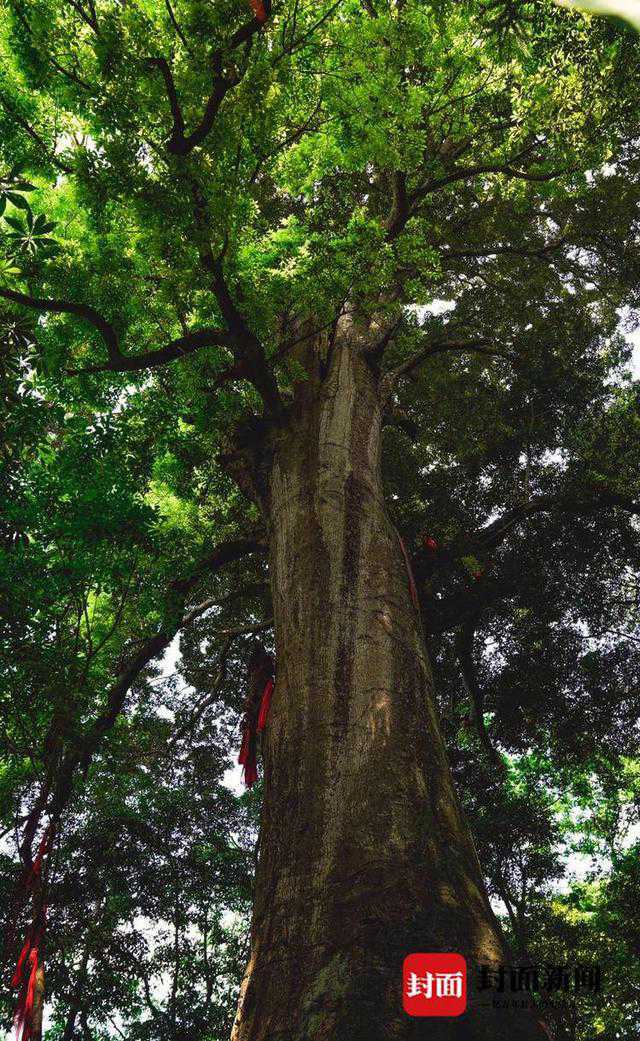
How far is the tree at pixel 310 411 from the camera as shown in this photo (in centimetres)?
254

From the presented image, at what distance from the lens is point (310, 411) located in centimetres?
484

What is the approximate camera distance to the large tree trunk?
1997 mm

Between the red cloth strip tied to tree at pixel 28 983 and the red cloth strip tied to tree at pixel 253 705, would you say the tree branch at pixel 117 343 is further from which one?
the red cloth strip tied to tree at pixel 28 983

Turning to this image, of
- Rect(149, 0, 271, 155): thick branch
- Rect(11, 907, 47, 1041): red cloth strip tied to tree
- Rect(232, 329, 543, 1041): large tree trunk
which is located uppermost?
Rect(149, 0, 271, 155): thick branch

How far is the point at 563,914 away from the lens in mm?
10383

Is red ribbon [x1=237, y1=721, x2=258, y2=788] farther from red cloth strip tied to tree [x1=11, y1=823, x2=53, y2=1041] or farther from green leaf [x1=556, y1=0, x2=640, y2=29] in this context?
green leaf [x1=556, y1=0, x2=640, y2=29]

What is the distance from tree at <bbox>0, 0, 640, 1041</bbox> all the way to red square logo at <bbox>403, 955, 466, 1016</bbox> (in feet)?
0.15

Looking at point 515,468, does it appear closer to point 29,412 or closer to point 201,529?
point 201,529

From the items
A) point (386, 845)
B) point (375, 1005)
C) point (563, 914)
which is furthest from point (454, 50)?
point (563, 914)

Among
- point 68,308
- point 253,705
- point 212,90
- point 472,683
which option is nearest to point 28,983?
point 253,705

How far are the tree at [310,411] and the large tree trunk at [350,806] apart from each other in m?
0.01

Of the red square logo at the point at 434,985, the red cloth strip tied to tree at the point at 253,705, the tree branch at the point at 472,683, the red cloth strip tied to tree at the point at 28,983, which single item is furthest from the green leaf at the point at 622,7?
the tree branch at the point at 472,683

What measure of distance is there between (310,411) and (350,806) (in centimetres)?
294

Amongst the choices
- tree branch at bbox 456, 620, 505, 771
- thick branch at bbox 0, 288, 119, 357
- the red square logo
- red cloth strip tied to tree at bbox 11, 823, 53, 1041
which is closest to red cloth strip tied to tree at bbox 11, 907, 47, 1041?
red cloth strip tied to tree at bbox 11, 823, 53, 1041
